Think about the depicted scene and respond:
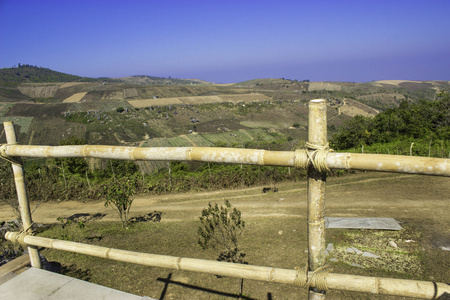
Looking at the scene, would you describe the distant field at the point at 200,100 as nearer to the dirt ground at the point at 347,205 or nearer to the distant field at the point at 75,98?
the distant field at the point at 75,98

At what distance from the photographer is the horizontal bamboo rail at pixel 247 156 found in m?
1.82

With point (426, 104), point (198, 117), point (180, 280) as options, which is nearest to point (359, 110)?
point (198, 117)

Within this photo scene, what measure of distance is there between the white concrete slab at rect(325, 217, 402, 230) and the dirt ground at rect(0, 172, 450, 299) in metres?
0.24

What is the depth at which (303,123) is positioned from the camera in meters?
49.2

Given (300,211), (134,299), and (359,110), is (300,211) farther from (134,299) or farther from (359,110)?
(359,110)

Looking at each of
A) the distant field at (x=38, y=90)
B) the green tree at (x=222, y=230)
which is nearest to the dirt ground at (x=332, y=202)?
the green tree at (x=222, y=230)

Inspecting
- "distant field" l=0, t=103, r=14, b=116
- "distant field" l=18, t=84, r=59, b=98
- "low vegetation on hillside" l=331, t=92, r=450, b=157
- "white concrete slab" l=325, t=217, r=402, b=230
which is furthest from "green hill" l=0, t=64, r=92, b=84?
"white concrete slab" l=325, t=217, r=402, b=230

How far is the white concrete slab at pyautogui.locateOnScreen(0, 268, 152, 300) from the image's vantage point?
7.89 feet

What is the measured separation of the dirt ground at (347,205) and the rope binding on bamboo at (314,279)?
2.95 meters

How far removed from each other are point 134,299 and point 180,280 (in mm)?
2378

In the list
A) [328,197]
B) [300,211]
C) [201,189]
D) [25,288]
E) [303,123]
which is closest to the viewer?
[25,288]

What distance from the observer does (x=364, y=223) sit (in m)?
6.21

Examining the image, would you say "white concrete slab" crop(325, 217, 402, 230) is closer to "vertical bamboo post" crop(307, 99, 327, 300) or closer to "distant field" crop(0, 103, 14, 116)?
"vertical bamboo post" crop(307, 99, 327, 300)

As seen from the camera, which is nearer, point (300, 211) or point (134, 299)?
point (134, 299)
